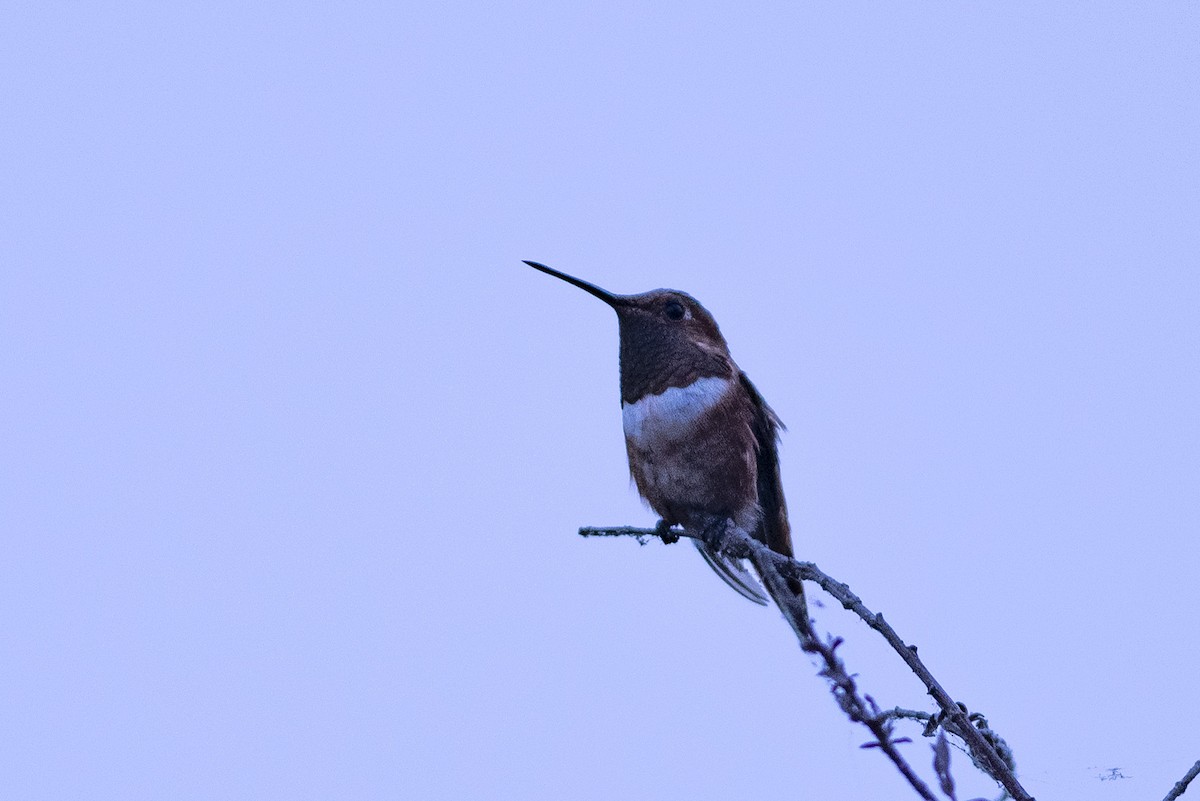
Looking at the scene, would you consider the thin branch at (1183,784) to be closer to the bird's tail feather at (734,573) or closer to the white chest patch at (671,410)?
the bird's tail feather at (734,573)

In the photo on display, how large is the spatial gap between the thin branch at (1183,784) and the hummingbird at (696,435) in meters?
3.20

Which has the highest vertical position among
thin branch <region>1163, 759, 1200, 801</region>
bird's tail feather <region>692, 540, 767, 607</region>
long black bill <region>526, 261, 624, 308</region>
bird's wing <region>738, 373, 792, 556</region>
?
long black bill <region>526, 261, 624, 308</region>

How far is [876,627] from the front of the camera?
277 cm

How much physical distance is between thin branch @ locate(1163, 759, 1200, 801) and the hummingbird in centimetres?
320

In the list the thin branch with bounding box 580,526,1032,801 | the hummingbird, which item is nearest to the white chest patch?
the hummingbird

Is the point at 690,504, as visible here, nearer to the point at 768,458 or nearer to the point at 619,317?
the point at 768,458

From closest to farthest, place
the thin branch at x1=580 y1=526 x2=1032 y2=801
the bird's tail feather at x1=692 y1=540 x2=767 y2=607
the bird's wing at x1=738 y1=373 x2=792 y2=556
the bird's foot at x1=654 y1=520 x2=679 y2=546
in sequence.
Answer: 1. the thin branch at x1=580 y1=526 x2=1032 y2=801
2. the bird's tail feather at x1=692 y1=540 x2=767 y2=607
3. the bird's foot at x1=654 y1=520 x2=679 y2=546
4. the bird's wing at x1=738 y1=373 x2=792 y2=556

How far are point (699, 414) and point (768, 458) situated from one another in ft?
1.99

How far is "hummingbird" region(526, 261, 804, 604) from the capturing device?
237 inches

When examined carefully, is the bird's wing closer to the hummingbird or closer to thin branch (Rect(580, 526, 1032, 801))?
the hummingbird

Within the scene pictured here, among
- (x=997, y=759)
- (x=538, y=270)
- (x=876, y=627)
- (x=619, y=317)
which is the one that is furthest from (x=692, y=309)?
(x=997, y=759)

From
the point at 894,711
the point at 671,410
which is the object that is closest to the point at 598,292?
the point at 671,410

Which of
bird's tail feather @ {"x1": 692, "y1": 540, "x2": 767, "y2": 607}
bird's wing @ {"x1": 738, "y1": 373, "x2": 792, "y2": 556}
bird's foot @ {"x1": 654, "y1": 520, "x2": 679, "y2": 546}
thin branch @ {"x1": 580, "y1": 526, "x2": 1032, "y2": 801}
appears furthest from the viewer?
bird's wing @ {"x1": 738, "y1": 373, "x2": 792, "y2": 556}

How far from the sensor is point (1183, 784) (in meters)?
2.29
